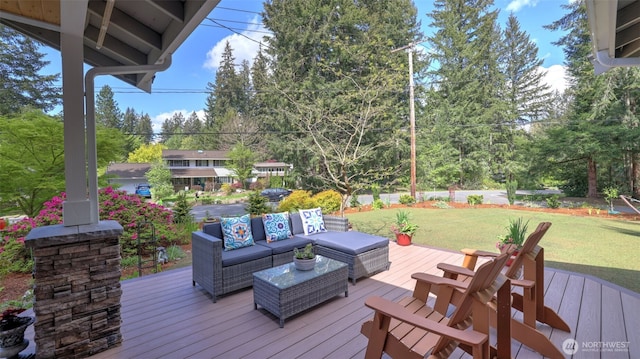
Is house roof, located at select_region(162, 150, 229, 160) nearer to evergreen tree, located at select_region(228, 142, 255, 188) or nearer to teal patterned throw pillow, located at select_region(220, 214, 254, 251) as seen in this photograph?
evergreen tree, located at select_region(228, 142, 255, 188)

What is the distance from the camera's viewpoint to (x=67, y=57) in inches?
85.6

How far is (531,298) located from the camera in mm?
2289

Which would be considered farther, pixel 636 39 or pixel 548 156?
pixel 548 156

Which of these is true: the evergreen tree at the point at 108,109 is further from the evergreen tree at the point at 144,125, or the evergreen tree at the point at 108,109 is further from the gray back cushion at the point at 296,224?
the gray back cushion at the point at 296,224

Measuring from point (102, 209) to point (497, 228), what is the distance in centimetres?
892

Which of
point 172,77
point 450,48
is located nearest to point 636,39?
point 450,48

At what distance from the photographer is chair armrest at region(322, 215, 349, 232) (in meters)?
4.53

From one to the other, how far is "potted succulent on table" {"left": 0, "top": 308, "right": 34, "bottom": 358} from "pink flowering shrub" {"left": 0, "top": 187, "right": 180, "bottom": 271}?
2.31 meters

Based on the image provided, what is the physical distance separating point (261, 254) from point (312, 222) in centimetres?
119

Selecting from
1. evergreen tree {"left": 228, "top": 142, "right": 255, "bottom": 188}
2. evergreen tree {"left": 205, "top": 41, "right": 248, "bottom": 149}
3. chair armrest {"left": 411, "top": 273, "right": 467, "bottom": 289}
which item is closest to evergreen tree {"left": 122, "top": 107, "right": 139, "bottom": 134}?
evergreen tree {"left": 205, "top": 41, "right": 248, "bottom": 149}

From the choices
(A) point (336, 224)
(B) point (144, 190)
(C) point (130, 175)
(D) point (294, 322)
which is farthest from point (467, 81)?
(C) point (130, 175)

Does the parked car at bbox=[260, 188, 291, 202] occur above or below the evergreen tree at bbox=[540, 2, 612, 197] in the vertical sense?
below

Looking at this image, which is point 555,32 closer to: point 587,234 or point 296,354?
point 587,234

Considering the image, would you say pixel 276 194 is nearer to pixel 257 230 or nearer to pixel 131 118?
pixel 257 230
